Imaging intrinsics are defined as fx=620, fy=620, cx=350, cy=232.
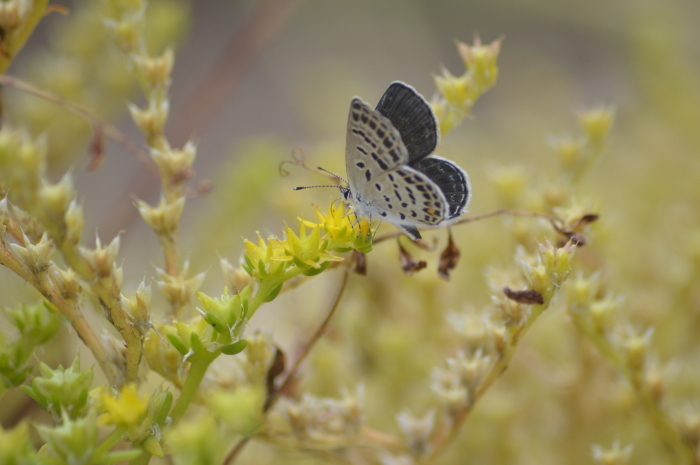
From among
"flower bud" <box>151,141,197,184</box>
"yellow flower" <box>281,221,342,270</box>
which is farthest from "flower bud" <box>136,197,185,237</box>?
"yellow flower" <box>281,221,342,270</box>

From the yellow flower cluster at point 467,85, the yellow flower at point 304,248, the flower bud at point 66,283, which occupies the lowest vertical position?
the flower bud at point 66,283

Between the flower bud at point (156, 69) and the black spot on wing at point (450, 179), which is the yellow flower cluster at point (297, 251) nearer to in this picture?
the black spot on wing at point (450, 179)

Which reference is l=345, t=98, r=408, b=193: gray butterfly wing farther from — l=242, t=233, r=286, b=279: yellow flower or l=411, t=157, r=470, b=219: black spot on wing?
l=242, t=233, r=286, b=279: yellow flower

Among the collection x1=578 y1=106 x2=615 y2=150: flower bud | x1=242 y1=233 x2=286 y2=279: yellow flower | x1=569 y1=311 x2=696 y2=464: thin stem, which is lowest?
x1=242 y1=233 x2=286 y2=279: yellow flower

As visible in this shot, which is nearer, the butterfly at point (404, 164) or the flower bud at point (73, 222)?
the flower bud at point (73, 222)

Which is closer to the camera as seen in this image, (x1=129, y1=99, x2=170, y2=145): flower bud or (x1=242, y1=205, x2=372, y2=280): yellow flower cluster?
(x1=242, y1=205, x2=372, y2=280): yellow flower cluster

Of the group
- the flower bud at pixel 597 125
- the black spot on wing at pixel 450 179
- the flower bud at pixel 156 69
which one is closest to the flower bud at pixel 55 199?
the flower bud at pixel 156 69

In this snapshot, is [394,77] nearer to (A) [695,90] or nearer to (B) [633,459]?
(A) [695,90]
